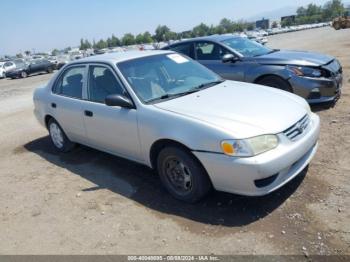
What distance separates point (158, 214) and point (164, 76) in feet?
5.92

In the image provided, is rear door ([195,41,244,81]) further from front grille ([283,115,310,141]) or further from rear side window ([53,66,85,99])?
front grille ([283,115,310,141])

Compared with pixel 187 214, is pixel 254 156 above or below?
above

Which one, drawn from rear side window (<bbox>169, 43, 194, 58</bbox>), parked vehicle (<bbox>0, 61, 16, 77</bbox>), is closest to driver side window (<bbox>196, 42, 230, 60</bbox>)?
rear side window (<bbox>169, 43, 194, 58</bbox>)

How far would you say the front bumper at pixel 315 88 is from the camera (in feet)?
22.3

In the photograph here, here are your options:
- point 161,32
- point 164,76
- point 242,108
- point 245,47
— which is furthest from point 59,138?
point 161,32

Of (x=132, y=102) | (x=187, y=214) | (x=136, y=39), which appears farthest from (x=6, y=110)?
(x=136, y=39)

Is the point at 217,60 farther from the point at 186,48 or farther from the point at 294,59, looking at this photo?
the point at 294,59

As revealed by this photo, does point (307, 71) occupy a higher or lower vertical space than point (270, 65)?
lower

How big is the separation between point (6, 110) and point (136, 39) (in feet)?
439

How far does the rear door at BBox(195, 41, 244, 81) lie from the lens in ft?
25.3

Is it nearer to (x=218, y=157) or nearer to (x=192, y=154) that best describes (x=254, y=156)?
(x=218, y=157)

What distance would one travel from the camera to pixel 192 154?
3875mm

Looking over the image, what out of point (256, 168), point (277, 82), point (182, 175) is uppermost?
point (277, 82)

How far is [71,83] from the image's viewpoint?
5.75 m
